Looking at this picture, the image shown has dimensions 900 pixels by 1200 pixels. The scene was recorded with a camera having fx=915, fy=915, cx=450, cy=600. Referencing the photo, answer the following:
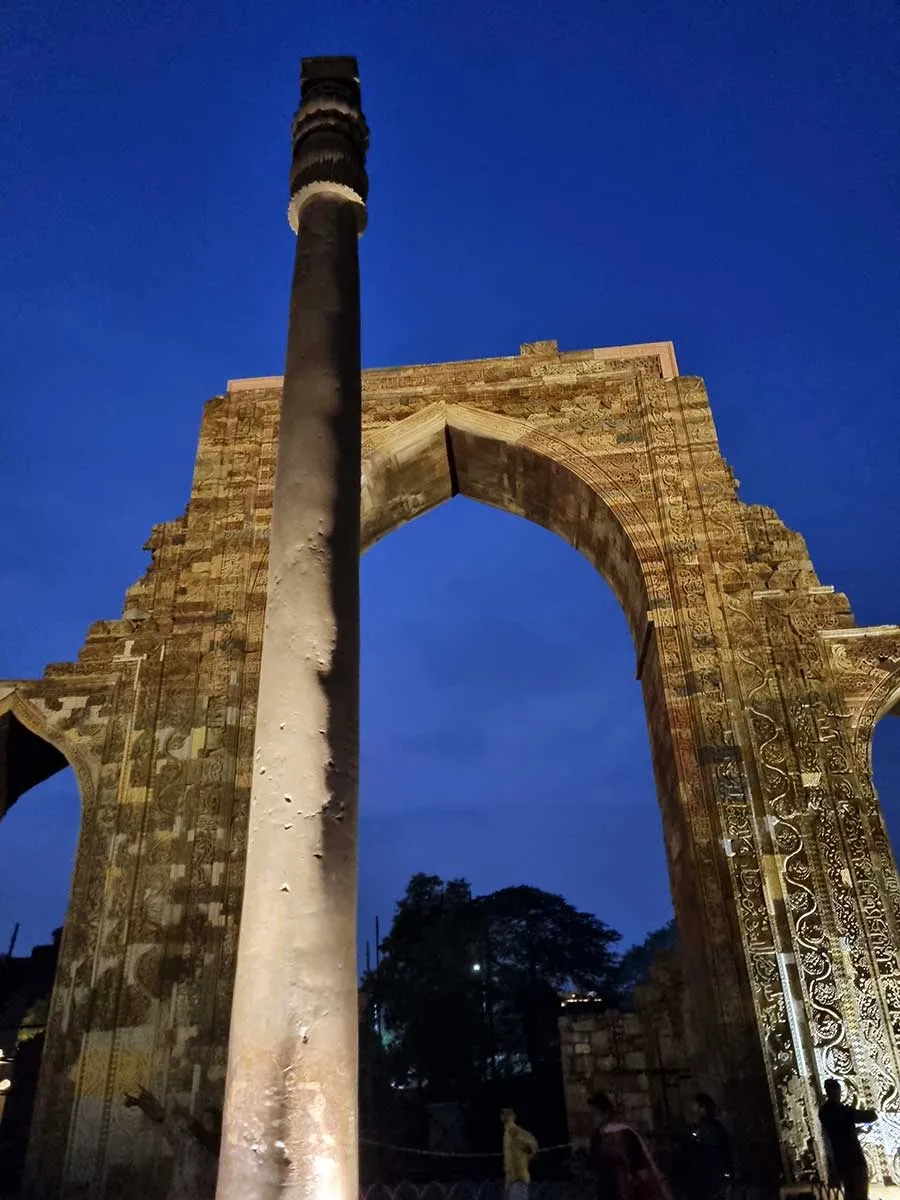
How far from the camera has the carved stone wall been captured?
23.2 ft

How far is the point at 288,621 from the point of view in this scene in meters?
4.00

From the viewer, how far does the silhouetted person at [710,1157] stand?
6.43 metres

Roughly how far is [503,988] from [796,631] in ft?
65.3

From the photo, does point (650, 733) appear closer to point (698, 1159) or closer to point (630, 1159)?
point (698, 1159)

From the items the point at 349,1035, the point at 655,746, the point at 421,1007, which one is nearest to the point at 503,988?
the point at 421,1007

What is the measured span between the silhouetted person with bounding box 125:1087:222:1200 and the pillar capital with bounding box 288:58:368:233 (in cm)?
618

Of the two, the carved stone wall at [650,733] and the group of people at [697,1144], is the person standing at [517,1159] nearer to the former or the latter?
the group of people at [697,1144]

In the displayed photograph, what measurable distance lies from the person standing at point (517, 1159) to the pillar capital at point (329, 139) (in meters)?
7.25

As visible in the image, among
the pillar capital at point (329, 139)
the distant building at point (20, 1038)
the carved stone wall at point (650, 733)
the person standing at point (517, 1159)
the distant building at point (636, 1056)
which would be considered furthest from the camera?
the distant building at point (636, 1056)

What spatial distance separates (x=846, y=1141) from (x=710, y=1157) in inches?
37.7

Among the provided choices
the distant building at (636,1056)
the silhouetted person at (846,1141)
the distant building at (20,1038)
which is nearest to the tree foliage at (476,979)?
the distant building at (636,1056)

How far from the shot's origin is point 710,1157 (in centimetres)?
644

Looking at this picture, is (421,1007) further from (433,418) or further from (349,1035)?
(349,1035)

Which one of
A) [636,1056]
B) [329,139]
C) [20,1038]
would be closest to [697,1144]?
[636,1056]
